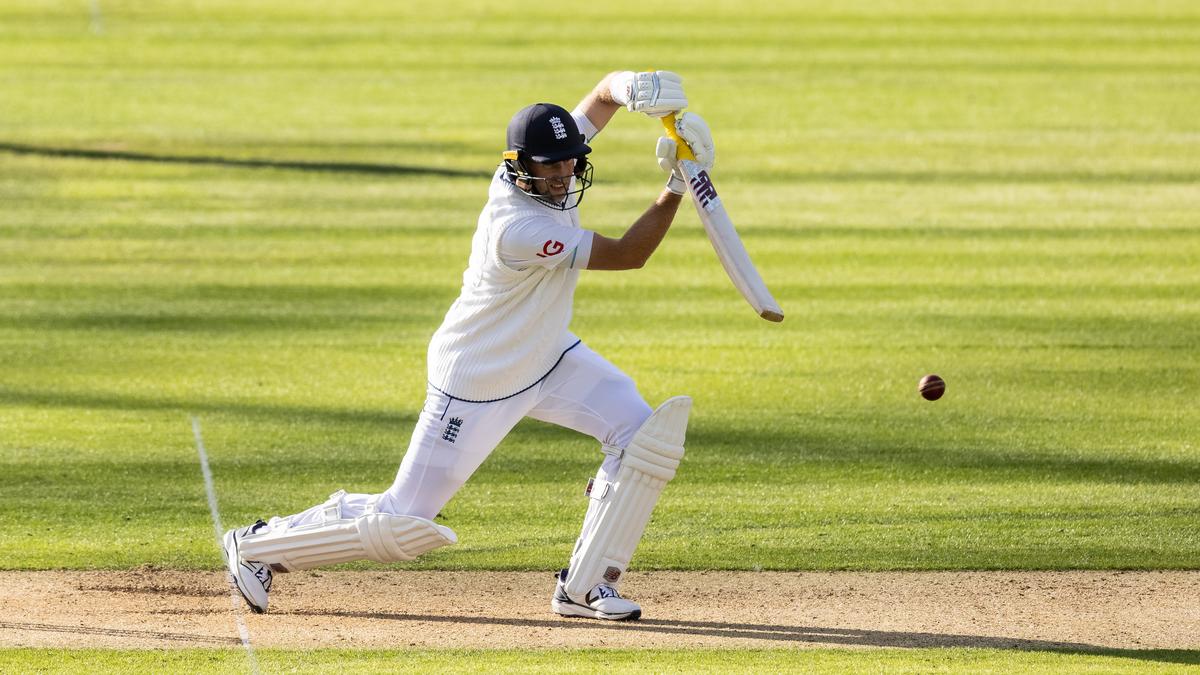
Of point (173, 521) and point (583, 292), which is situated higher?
point (583, 292)

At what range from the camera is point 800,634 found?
6180 millimetres

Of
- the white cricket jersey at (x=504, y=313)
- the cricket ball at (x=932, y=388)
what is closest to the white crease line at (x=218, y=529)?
the white cricket jersey at (x=504, y=313)

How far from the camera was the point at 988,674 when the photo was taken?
5695 millimetres

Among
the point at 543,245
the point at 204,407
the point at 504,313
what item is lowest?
the point at 204,407

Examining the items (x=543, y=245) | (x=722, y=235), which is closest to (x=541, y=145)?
(x=543, y=245)

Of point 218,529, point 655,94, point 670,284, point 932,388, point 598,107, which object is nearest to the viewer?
point 655,94

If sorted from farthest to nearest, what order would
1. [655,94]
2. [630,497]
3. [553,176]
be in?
[630,497], [655,94], [553,176]

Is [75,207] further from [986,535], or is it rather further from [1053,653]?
[1053,653]

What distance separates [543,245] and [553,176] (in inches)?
11.1

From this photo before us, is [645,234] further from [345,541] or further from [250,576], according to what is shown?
[250,576]

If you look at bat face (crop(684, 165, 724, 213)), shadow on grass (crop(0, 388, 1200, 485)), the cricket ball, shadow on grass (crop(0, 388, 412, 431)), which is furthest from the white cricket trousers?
shadow on grass (crop(0, 388, 412, 431))

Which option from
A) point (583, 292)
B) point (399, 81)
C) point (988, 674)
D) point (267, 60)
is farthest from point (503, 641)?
point (267, 60)

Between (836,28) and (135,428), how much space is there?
50.5 feet

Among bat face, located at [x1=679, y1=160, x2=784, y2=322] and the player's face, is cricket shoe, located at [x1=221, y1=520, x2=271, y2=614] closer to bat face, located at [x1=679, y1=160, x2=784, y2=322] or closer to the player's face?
the player's face
